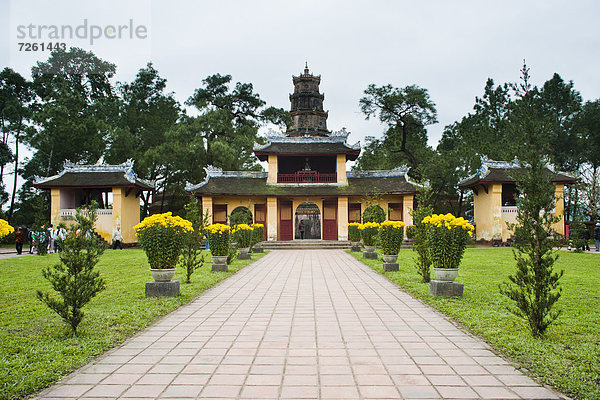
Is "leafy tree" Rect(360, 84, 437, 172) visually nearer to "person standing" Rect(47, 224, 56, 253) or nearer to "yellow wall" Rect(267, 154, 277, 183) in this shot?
"yellow wall" Rect(267, 154, 277, 183)

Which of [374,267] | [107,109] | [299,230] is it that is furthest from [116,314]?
[107,109]

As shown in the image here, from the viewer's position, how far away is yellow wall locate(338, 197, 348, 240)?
27.4m

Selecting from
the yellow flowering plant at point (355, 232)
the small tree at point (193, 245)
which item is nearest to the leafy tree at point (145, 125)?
the yellow flowering plant at point (355, 232)

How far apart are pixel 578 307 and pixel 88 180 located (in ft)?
86.0

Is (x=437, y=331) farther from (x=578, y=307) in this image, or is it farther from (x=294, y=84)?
(x=294, y=84)

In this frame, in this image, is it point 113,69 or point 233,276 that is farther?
point 113,69

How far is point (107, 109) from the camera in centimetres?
3450

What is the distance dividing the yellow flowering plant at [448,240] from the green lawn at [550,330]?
712mm

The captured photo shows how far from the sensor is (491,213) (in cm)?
2506

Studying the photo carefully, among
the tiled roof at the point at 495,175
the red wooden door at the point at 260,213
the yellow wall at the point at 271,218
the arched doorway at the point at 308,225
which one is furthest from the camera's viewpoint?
the arched doorway at the point at 308,225

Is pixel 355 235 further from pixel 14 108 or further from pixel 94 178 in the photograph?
pixel 14 108

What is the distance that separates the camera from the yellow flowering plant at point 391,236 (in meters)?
12.1

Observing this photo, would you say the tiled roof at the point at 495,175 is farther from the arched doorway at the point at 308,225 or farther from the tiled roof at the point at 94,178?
the tiled roof at the point at 94,178

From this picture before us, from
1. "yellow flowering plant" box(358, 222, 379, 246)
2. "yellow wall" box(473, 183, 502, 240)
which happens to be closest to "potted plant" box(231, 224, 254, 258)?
"yellow flowering plant" box(358, 222, 379, 246)
